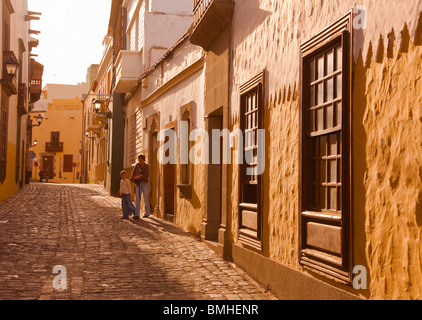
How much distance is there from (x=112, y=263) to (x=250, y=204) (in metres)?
2.23

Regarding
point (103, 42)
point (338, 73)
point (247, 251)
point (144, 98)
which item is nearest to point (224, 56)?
point (247, 251)

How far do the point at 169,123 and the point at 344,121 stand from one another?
33.0ft

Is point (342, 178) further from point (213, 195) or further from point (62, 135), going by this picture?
point (62, 135)

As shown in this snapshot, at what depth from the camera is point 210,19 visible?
1055 centimetres

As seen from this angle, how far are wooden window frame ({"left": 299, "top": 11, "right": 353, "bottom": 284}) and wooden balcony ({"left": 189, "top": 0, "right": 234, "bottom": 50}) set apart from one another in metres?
3.72

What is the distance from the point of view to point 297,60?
6.86m

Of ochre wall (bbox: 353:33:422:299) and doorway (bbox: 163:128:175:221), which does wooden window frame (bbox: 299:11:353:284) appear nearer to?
ochre wall (bbox: 353:33:422:299)

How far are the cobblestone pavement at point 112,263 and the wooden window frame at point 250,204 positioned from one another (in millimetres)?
521

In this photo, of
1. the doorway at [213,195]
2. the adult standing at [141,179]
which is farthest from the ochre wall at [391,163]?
the adult standing at [141,179]

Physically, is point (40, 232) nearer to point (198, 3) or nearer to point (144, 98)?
point (198, 3)

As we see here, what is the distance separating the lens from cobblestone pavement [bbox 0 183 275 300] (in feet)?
23.4
